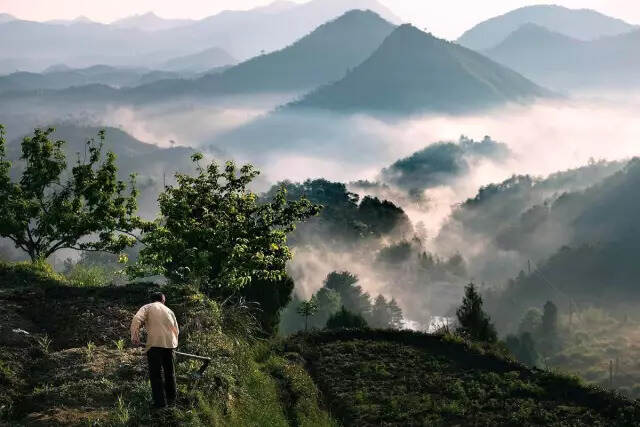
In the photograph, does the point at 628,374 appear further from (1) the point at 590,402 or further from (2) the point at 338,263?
(1) the point at 590,402

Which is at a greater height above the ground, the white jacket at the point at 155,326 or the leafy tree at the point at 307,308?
the leafy tree at the point at 307,308

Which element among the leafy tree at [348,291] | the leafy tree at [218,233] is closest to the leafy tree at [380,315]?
the leafy tree at [348,291]

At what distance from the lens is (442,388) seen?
26.4 meters

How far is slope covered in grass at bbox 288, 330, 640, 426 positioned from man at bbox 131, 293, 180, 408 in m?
10.3

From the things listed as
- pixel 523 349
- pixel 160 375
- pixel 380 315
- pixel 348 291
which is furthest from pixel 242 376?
pixel 523 349

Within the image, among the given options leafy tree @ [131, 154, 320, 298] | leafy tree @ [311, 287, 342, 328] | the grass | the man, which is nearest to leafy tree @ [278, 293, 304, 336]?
leafy tree @ [311, 287, 342, 328]

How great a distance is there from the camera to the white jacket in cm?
1457

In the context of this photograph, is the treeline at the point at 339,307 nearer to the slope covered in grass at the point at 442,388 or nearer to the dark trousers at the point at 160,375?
the slope covered in grass at the point at 442,388

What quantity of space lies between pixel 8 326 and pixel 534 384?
19857 mm

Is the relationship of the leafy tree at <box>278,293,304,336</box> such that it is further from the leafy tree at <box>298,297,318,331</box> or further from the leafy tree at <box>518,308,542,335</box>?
the leafy tree at <box>518,308,542,335</box>

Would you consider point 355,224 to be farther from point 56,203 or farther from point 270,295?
point 56,203

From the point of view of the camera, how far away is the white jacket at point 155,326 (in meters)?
14.6

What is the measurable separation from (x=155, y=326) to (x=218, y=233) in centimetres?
992

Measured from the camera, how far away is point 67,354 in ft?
59.2
